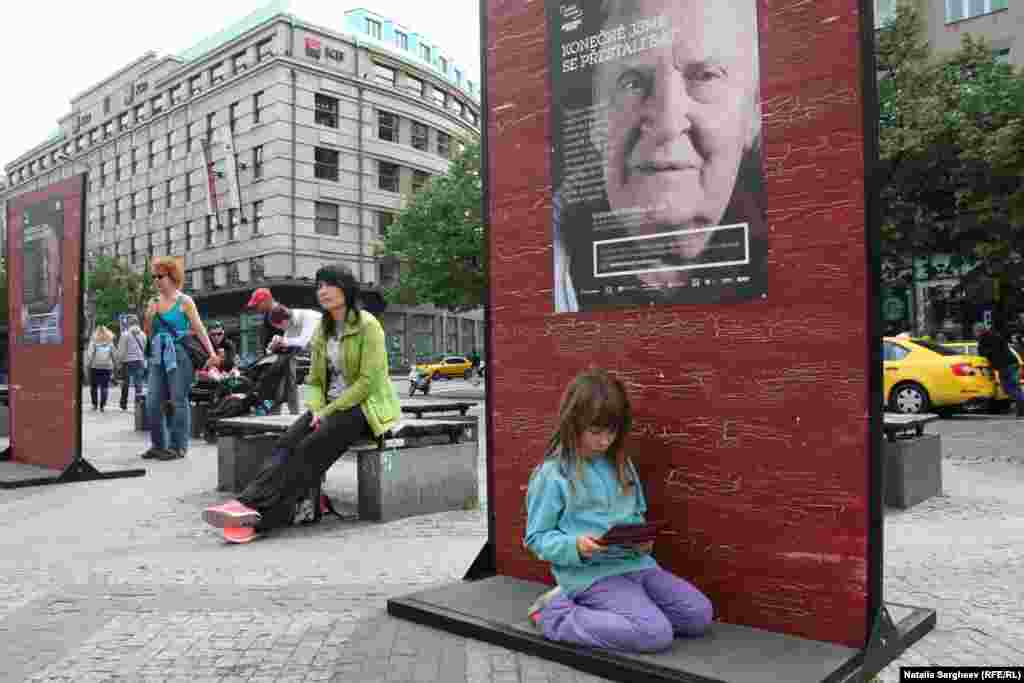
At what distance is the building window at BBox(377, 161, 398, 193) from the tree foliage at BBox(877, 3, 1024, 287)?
109 ft

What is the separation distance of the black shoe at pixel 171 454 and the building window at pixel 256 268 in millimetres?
40078

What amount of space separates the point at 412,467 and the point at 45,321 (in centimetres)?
487

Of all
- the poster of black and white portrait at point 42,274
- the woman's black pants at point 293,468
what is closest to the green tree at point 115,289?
the poster of black and white portrait at point 42,274

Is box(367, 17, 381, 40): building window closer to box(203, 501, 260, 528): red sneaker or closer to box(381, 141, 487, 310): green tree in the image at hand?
box(381, 141, 487, 310): green tree

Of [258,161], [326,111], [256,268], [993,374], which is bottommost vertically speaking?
[993,374]

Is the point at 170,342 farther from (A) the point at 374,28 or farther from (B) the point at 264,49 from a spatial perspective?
(A) the point at 374,28

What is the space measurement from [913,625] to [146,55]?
68.0m

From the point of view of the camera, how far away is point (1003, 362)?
14.5m

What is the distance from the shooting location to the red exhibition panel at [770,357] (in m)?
3.12

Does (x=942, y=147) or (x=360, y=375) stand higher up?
(x=942, y=147)

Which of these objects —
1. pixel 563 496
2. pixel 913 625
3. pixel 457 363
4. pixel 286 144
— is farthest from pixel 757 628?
pixel 286 144

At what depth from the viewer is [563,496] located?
3.41m

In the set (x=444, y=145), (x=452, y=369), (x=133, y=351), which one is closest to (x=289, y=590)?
(x=133, y=351)

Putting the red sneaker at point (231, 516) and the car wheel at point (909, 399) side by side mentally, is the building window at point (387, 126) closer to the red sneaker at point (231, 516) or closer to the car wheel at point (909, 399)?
the car wheel at point (909, 399)
